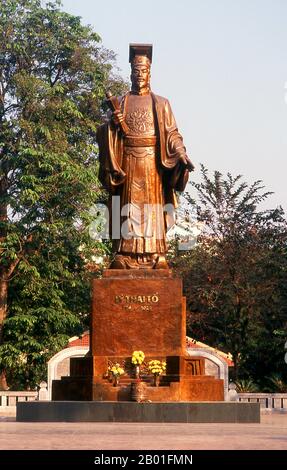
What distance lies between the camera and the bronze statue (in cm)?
1925

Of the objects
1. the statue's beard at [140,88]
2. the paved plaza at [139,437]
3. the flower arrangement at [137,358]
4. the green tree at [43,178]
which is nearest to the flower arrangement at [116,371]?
the flower arrangement at [137,358]

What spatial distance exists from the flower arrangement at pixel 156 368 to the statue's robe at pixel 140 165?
8.78 feet

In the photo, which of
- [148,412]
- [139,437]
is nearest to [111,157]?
[148,412]

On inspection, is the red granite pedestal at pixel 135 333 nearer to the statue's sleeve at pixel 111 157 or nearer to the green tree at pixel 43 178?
the statue's sleeve at pixel 111 157

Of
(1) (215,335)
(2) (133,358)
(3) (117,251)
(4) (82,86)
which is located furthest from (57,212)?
(2) (133,358)

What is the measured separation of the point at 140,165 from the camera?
19.3 meters

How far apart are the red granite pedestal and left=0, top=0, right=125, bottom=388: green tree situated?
11.3 meters

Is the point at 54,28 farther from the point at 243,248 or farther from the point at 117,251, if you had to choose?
the point at 117,251

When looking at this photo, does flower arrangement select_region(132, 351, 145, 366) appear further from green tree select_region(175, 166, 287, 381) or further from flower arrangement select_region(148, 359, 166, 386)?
green tree select_region(175, 166, 287, 381)

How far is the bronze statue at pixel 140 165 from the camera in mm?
19250

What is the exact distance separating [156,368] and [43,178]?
13.8 metres

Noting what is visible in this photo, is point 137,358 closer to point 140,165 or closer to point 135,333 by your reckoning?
point 135,333

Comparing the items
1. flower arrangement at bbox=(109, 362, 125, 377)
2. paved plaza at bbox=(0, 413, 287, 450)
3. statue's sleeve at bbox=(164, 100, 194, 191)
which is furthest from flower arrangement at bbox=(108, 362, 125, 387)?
statue's sleeve at bbox=(164, 100, 194, 191)

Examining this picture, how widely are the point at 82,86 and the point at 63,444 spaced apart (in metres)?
23.3
